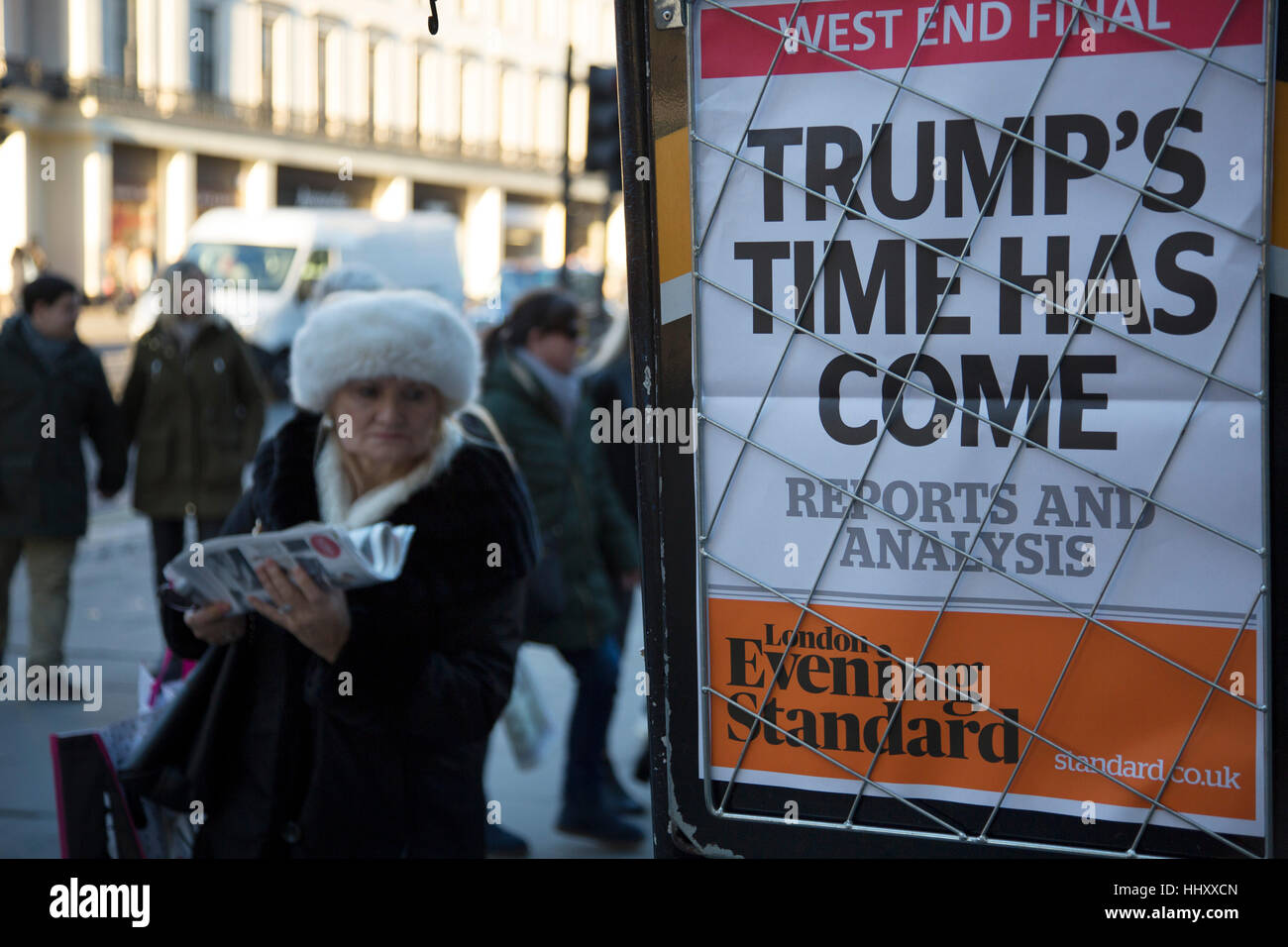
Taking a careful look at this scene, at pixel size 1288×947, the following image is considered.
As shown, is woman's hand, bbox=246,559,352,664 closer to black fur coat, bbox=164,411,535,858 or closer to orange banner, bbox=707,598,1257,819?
black fur coat, bbox=164,411,535,858

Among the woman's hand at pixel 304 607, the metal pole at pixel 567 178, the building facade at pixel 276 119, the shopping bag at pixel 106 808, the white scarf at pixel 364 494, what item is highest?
the building facade at pixel 276 119

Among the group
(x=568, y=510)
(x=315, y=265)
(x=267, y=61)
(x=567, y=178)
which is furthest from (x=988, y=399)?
(x=267, y=61)

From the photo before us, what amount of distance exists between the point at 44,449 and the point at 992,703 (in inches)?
215

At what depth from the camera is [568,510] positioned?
505 centimetres

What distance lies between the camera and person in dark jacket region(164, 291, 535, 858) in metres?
2.74

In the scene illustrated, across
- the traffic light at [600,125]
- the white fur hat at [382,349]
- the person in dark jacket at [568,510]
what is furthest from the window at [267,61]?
the white fur hat at [382,349]

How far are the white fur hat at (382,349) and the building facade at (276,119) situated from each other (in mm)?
21836

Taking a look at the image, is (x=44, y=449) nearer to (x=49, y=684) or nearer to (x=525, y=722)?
(x=49, y=684)

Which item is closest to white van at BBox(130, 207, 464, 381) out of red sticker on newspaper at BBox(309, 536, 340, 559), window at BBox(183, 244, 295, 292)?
window at BBox(183, 244, 295, 292)

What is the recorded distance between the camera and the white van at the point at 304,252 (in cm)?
1952
